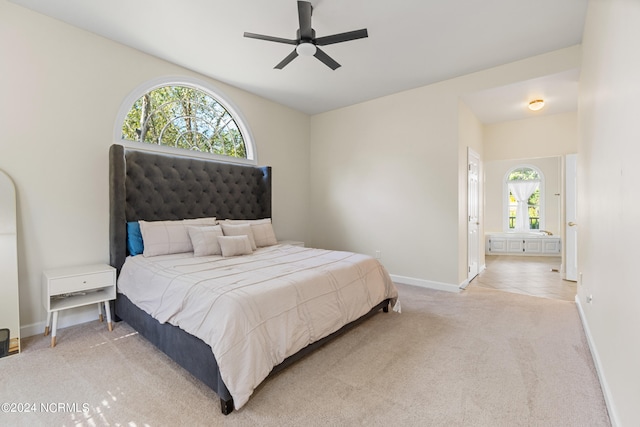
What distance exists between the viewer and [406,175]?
440 centimetres

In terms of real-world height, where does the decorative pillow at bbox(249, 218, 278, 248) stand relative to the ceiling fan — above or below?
below

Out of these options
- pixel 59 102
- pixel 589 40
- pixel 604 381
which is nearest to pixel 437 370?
pixel 604 381

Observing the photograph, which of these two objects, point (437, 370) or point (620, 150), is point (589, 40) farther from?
point (437, 370)

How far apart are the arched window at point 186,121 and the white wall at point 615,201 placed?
3986 millimetres

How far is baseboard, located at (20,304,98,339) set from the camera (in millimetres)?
2607

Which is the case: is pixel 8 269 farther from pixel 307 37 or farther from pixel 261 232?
pixel 307 37

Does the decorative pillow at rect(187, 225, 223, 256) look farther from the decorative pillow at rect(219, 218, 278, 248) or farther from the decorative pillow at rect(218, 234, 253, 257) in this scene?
the decorative pillow at rect(219, 218, 278, 248)

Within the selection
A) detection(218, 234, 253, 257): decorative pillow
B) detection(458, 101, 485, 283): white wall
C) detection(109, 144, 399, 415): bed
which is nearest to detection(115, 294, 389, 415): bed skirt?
detection(109, 144, 399, 415): bed

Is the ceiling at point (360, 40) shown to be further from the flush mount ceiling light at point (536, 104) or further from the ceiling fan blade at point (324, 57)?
the ceiling fan blade at point (324, 57)

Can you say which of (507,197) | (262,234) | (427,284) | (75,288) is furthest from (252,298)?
(507,197)

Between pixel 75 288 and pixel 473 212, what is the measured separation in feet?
17.2

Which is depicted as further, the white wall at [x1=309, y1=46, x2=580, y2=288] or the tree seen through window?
the white wall at [x1=309, y1=46, x2=580, y2=288]

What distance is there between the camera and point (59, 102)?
2.78m

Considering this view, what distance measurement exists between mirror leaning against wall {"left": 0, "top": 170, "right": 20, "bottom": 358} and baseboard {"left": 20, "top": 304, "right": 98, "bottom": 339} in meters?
0.30
